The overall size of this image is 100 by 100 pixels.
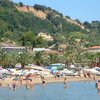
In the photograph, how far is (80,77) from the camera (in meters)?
63.8

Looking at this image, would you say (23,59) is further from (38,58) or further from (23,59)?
(38,58)

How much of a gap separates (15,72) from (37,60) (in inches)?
804

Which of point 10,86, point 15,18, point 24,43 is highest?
point 15,18

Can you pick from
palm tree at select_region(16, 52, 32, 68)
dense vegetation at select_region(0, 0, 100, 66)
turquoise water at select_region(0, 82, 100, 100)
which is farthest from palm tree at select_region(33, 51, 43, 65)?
turquoise water at select_region(0, 82, 100, 100)

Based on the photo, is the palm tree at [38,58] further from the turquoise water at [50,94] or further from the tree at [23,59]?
the turquoise water at [50,94]

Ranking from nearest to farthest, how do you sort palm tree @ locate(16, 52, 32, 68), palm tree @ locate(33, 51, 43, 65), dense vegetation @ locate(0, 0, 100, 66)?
palm tree @ locate(16, 52, 32, 68) → dense vegetation @ locate(0, 0, 100, 66) → palm tree @ locate(33, 51, 43, 65)

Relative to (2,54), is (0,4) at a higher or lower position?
higher

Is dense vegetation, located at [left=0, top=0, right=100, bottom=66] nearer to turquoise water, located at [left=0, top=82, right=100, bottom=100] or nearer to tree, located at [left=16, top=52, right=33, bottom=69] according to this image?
tree, located at [left=16, top=52, right=33, bottom=69]

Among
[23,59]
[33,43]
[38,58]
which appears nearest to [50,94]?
[23,59]

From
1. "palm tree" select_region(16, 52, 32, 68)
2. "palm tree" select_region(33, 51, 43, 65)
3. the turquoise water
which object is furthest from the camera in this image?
"palm tree" select_region(33, 51, 43, 65)

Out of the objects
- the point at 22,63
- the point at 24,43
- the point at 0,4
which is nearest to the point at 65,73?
the point at 22,63

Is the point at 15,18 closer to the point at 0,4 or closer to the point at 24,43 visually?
the point at 0,4

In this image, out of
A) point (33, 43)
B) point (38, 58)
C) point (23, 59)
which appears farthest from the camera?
point (33, 43)

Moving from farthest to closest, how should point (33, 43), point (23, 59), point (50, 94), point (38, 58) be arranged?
1. point (33, 43)
2. point (38, 58)
3. point (23, 59)
4. point (50, 94)
